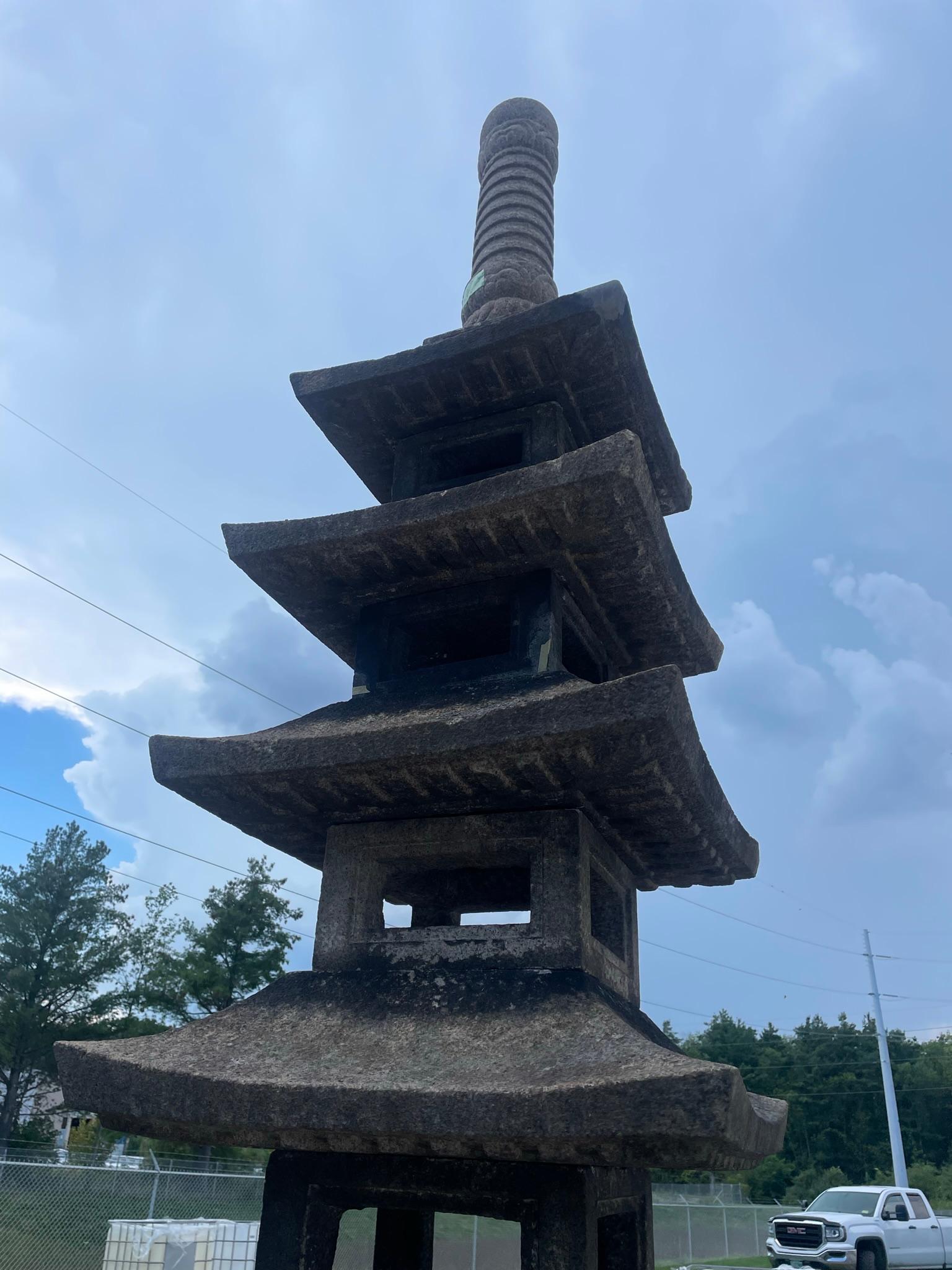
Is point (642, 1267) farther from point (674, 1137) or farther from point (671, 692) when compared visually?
point (671, 692)

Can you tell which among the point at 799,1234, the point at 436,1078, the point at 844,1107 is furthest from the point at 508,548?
the point at 844,1107

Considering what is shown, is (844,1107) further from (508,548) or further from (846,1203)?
(508,548)

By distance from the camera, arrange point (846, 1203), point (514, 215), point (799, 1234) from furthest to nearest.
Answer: point (846, 1203), point (799, 1234), point (514, 215)

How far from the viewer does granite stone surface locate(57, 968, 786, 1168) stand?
4594 millimetres

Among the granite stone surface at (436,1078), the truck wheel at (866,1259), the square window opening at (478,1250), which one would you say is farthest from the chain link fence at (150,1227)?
the granite stone surface at (436,1078)

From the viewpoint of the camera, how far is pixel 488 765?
21.2 ft

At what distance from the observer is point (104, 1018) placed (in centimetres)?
3569

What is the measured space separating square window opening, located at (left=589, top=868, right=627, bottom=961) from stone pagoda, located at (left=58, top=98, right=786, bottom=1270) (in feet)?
0.08

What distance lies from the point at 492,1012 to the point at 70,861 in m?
36.5

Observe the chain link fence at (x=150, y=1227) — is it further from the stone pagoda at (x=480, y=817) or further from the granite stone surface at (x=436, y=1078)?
the granite stone surface at (x=436, y=1078)

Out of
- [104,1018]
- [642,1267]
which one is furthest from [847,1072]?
[642,1267]

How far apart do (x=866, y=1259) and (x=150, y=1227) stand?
14.1 m

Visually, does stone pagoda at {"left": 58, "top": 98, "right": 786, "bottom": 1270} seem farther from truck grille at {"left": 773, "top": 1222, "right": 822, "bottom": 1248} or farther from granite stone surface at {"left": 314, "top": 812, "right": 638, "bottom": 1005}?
truck grille at {"left": 773, "top": 1222, "right": 822, "bottom": 1248}

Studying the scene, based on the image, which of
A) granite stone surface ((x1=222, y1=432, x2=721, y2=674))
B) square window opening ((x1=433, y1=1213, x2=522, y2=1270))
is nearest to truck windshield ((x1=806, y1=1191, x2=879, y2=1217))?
square window opening ((x1=433, y1=1213, x2=522, y2=1270))
